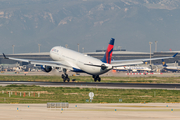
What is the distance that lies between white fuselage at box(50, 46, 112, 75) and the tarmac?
40.4 metres

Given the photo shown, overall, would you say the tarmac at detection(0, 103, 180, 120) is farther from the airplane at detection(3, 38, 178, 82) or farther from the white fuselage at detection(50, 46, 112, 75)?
the white fuselage at detection(50, 46, 112, 75)

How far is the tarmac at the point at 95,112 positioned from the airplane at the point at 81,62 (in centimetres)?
3998

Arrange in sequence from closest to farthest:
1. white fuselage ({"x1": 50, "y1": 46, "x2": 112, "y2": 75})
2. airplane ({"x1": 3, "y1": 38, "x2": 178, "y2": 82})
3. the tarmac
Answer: the tarmac, airplane ({"x1": 3, "y1": 38, "x2": 178, "y2": 82}), white fuselage ({"x1": 50, "y1": 46, "x2": 112, "y2": 75})

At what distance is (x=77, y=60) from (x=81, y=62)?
1.87 meters

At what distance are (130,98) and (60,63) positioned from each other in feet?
142

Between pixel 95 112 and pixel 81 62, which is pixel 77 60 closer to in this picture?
pixel 81 62

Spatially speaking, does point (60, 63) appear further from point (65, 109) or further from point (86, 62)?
point (65, 109)

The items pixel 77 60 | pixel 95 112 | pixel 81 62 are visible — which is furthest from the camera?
pixel 77 60

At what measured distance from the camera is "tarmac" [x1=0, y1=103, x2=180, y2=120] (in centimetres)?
3586

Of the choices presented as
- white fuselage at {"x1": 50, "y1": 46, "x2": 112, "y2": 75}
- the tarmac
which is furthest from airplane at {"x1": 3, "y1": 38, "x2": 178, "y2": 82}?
the tarmac

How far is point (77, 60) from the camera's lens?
9138cm

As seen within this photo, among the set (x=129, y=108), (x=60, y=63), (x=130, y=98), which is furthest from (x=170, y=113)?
(x=60, y=63)

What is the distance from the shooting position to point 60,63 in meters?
95.1

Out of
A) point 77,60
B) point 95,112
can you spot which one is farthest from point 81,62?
point 95,112
